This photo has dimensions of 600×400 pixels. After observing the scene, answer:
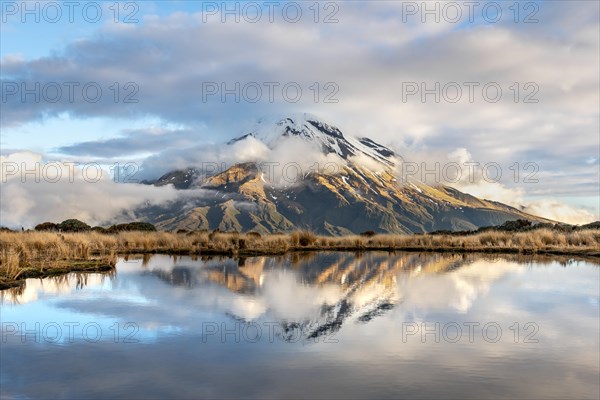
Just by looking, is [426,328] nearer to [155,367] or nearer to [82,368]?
[155,367]

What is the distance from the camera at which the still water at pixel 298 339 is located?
10.2 m

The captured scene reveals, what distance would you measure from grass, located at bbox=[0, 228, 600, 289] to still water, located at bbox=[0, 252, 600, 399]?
10.2m

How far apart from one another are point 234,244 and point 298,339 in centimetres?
3806

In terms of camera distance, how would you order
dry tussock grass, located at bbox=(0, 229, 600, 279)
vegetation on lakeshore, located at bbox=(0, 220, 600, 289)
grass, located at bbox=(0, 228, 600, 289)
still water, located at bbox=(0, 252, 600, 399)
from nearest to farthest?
still water, located at bbox=(0, 252, 600, 399), grass, located at bbox=(0, 228, 600, 289), vegetation on lakeshore, located at bbox=(0, 220, 600, 289), dry tussock grass, located at bbox=(0, 229, 600, 279)

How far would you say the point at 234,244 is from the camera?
2028 inches

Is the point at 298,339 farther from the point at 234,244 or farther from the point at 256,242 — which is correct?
the point at 256,242

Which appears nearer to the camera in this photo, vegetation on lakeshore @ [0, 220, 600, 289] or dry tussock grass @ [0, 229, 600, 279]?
vegetation on lakeshore @ [0, 220, 600, 289]

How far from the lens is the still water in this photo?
1016 centimetres

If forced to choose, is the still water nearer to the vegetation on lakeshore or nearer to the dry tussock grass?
the vegetation on lakeshore

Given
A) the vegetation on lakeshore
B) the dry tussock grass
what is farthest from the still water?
the dry tussock grass

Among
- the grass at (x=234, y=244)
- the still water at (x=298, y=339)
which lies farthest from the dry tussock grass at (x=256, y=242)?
the still water at (x=298, y=339)

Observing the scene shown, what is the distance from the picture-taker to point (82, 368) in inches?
437

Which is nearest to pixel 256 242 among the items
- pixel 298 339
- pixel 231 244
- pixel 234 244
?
pixel 234 244

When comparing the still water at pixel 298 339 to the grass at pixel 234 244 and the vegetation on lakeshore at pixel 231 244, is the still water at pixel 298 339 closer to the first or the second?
the vegetation on lakeshore at pixel 231 244
